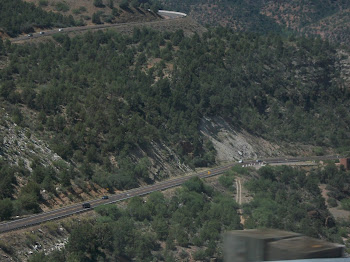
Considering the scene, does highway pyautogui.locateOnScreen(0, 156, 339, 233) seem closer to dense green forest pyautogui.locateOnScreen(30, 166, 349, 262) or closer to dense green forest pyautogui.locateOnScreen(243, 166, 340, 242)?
dense green forest pyautogui.locateOnScreen(30, 166, 349, 262)

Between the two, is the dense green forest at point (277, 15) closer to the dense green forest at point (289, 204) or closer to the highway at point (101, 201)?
the highway at point (101, 201)

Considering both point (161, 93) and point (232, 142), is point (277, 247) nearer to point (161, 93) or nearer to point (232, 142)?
point (161, 93)

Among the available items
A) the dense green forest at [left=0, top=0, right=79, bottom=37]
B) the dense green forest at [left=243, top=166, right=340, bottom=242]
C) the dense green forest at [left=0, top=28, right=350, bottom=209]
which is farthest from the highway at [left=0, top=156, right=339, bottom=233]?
the dense green forest at [left=0, top=0, right=79, bottom=37]

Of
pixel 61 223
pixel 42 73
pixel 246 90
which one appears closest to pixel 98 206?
pixel 61 223

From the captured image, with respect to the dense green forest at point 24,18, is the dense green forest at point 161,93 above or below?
below

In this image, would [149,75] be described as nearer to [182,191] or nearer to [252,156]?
[252,156]

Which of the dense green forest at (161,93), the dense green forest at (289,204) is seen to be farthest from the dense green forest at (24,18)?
the dense green forest at (289,204)
